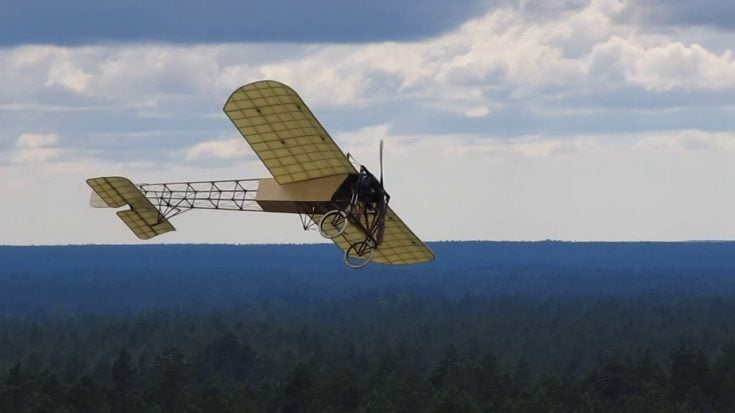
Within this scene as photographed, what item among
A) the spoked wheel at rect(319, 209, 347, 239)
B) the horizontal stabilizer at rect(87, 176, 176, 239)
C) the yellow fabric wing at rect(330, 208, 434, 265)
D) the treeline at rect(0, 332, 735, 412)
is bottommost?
the spoked wheel at rect(319, 209, 347, 239)

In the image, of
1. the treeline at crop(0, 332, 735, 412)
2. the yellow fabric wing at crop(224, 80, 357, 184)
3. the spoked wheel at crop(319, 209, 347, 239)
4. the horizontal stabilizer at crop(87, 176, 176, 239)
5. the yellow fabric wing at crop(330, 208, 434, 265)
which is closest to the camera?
the spoked wheel at crop(319, 209, 347, 239)

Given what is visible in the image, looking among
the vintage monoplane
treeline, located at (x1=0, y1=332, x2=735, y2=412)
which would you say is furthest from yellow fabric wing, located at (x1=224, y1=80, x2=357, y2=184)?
treeline, located at (x1=0, y1=332, x2=735, y2=412)

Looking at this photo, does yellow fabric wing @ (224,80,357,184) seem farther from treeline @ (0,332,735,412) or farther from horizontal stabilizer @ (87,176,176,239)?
treeline @ (0,332,735,412)

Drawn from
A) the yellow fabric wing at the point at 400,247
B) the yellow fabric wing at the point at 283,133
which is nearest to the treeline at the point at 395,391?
the yellow fabric wing at the point at 400,247

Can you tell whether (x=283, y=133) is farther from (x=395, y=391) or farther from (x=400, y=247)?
(x=395, y=391)

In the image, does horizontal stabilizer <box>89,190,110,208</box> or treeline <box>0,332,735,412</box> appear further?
treeline <box>0,332,735,412</box>
